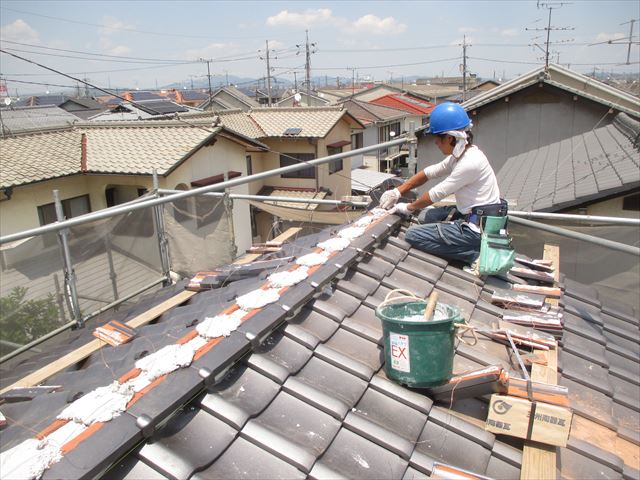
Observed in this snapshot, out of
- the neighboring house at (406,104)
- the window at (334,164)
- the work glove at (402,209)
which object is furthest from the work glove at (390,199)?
the neighboring house at (406,104)

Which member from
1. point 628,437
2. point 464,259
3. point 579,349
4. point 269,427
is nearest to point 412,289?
point 464,259

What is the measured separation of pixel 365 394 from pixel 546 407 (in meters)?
1.02

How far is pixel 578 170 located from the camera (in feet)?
36.6

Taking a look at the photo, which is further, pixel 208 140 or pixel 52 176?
pixel 208 140

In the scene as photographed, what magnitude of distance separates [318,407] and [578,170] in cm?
1076

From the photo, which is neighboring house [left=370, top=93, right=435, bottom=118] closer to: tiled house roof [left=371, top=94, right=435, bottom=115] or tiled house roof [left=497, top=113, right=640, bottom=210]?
tiled house roof [left=371, top=94, right=435, bottom=115]

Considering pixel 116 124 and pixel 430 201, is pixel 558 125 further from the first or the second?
pixel 116 124

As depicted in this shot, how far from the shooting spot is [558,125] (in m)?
17.7

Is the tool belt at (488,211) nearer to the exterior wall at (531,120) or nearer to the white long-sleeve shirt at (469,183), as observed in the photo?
the white long-sleeve shirt at (469,183)

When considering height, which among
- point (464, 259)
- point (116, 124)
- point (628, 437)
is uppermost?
point (116, 124)

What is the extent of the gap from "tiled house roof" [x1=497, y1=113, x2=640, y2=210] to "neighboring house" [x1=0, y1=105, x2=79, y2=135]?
53.9 feet

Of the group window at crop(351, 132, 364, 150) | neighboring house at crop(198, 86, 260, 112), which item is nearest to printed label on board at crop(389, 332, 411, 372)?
window at crop(351, 132, 364, 150)

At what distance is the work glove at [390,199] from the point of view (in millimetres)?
5816

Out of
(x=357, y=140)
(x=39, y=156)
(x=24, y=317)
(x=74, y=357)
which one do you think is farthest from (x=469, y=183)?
(x=357, y=140)
